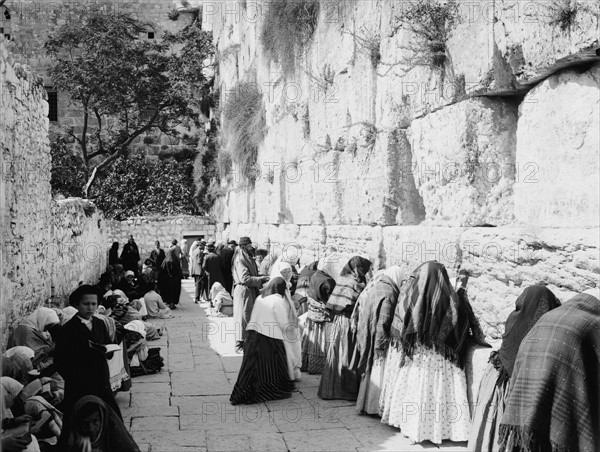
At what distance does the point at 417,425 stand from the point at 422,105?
10.6ft

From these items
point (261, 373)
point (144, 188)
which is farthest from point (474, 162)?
point (144, 188)

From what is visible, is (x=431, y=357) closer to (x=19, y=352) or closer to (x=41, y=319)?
(x=19, y=352)

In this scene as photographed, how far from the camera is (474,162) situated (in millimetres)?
6039

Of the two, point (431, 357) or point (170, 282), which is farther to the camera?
point (170, 282)

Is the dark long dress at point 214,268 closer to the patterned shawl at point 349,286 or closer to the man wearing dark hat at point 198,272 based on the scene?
the man wearing dark hat at point 198,272

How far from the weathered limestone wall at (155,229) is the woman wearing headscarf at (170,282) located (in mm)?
8263

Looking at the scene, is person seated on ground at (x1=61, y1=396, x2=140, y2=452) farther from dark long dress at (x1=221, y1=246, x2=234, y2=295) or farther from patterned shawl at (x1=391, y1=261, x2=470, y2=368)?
dark long dress at (x1=221, y1=246, x2=234, y2=295)

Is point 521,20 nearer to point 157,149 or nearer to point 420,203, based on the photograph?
point 420,203

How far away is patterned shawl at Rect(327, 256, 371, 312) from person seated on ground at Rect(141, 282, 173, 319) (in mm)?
6065

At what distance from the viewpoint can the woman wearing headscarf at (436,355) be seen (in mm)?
5012

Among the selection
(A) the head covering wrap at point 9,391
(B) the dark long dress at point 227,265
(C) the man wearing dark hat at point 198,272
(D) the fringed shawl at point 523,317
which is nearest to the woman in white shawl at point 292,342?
(A) the head covering wrap at point 9,391

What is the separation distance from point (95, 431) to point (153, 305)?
8462 mm

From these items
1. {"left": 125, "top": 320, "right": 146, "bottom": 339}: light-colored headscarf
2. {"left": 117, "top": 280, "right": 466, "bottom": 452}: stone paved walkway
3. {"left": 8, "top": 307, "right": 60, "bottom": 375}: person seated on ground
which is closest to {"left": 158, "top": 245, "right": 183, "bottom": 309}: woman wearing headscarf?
{"left": 117, "top": 280, "right": 466, "bottom": 452}: stone paved walkway

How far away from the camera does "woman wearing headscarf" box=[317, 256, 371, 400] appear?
6.23 metres
